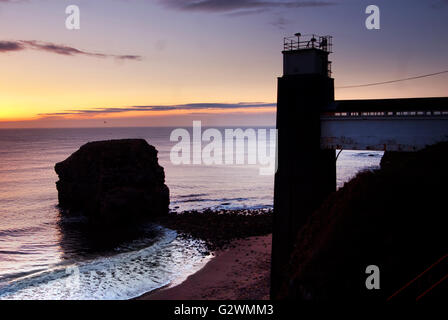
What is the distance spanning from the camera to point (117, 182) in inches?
1991

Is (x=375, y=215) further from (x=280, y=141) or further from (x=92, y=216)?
(x=92, y=216)

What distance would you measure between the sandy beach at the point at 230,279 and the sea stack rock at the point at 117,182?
17.2 m

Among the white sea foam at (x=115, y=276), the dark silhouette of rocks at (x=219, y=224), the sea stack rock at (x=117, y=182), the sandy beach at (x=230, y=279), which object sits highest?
the sea stack rock at (x=117, y=182)

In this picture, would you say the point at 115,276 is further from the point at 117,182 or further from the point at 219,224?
the point at 117,182

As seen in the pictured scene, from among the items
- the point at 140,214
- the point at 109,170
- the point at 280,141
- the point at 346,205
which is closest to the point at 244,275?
the point at 280,141

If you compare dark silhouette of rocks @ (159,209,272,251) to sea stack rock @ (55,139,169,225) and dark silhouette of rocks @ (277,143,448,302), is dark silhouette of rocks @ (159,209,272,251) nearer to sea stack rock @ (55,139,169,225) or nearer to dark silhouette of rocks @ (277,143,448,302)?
sea stack rock @ (55,139,169,225)

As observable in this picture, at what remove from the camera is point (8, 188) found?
78.4 m

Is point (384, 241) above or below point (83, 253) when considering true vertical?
above

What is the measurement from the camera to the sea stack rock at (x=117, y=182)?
4925 cm

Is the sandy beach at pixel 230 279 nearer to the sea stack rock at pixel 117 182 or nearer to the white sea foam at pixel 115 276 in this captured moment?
the white sea foam at pixel 115 276

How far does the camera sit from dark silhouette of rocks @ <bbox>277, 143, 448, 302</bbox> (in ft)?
36.7

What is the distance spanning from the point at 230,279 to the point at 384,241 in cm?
1878

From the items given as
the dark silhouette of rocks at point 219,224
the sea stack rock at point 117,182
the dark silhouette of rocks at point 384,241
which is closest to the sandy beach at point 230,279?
the dark silhouette of rocks at point 219,224

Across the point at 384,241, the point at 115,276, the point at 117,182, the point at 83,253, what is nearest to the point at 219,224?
the point at 117,182
